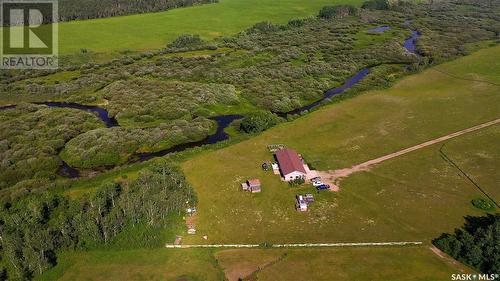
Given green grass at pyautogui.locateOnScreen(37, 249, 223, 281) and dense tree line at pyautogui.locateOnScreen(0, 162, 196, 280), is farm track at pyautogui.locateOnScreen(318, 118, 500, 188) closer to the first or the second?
dense tree line at pyautogui.locateOnScreen(0, 162, 196, 280)

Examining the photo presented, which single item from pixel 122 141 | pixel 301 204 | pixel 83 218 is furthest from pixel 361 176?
pixel 122 141

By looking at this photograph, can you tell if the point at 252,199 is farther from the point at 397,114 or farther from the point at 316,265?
the point at 397,114

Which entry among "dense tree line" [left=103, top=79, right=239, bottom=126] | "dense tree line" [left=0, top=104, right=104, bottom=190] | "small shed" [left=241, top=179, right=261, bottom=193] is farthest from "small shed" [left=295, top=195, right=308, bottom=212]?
"dense tree line" [left=0, top=104, right=104, bottom=190]

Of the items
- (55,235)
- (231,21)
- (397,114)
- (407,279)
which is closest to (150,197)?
(55,235)

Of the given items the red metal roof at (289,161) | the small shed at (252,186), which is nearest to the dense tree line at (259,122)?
the red metal roof at (289,161)

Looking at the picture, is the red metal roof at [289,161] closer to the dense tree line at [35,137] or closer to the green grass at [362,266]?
the green grass at [362,266]

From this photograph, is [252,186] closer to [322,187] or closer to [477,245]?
[322,187]
